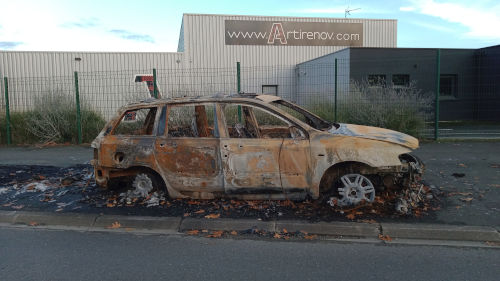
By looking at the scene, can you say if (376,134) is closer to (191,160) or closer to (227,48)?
(191,160)

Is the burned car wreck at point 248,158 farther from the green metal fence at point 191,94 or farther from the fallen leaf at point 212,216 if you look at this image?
the green metal fence at point 191,94

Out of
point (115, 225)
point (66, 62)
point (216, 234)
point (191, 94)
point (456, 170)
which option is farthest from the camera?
point (66, 62)

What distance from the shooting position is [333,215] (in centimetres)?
538

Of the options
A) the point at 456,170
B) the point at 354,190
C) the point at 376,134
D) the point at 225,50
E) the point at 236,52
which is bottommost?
the point at 456,170

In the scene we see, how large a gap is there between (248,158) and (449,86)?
1958cm

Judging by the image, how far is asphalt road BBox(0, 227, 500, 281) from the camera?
152 inches

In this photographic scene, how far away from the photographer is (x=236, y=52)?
2666cm

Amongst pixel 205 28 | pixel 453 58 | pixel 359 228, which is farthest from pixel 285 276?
pixel 205 28

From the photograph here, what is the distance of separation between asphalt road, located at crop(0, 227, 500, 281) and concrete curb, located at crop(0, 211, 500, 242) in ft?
1.01

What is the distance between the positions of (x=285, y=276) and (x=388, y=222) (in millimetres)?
1915

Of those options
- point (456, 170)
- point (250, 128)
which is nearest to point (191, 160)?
point (250, 128)

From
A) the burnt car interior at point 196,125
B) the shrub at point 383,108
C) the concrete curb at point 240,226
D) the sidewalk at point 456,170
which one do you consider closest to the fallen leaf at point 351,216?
the concrete curb at point 240,226

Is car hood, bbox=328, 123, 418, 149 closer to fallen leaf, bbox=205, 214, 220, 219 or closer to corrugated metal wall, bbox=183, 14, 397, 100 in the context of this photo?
fallen leaf, bbox=205, 214, 220, 219

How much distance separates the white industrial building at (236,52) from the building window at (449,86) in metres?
7.86
